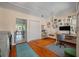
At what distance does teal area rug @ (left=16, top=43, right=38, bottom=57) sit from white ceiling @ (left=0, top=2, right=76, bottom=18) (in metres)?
0.75

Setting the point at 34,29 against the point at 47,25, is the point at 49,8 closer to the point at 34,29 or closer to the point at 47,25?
the point at 47,25

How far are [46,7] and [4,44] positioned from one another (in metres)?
1.17

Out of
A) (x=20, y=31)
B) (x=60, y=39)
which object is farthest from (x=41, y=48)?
(x=20, y=31)

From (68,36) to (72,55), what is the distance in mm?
402

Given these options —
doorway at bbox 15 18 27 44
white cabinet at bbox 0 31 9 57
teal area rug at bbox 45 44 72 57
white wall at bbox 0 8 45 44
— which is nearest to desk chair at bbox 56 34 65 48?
teal area rug at bbox 45 44 72 57

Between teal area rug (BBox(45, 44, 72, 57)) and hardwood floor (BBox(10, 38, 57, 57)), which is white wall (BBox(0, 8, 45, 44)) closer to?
hardwood floor (BBox(10, 38, 57, 57))

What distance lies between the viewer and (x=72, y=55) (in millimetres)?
1946

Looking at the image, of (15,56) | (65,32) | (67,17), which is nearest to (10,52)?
(15,56)

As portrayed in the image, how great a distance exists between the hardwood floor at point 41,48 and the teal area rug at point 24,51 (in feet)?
0.21

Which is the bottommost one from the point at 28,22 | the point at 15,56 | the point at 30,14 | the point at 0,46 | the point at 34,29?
the point at 15,56

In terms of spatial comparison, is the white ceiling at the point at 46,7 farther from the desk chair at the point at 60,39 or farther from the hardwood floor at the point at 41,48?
the hardwood floor at the point at 41,48

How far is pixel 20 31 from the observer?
2.06 meters

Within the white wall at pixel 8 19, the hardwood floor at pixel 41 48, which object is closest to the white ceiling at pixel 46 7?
the white wall at pixel 8 19

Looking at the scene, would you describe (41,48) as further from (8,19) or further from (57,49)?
(8,19)
